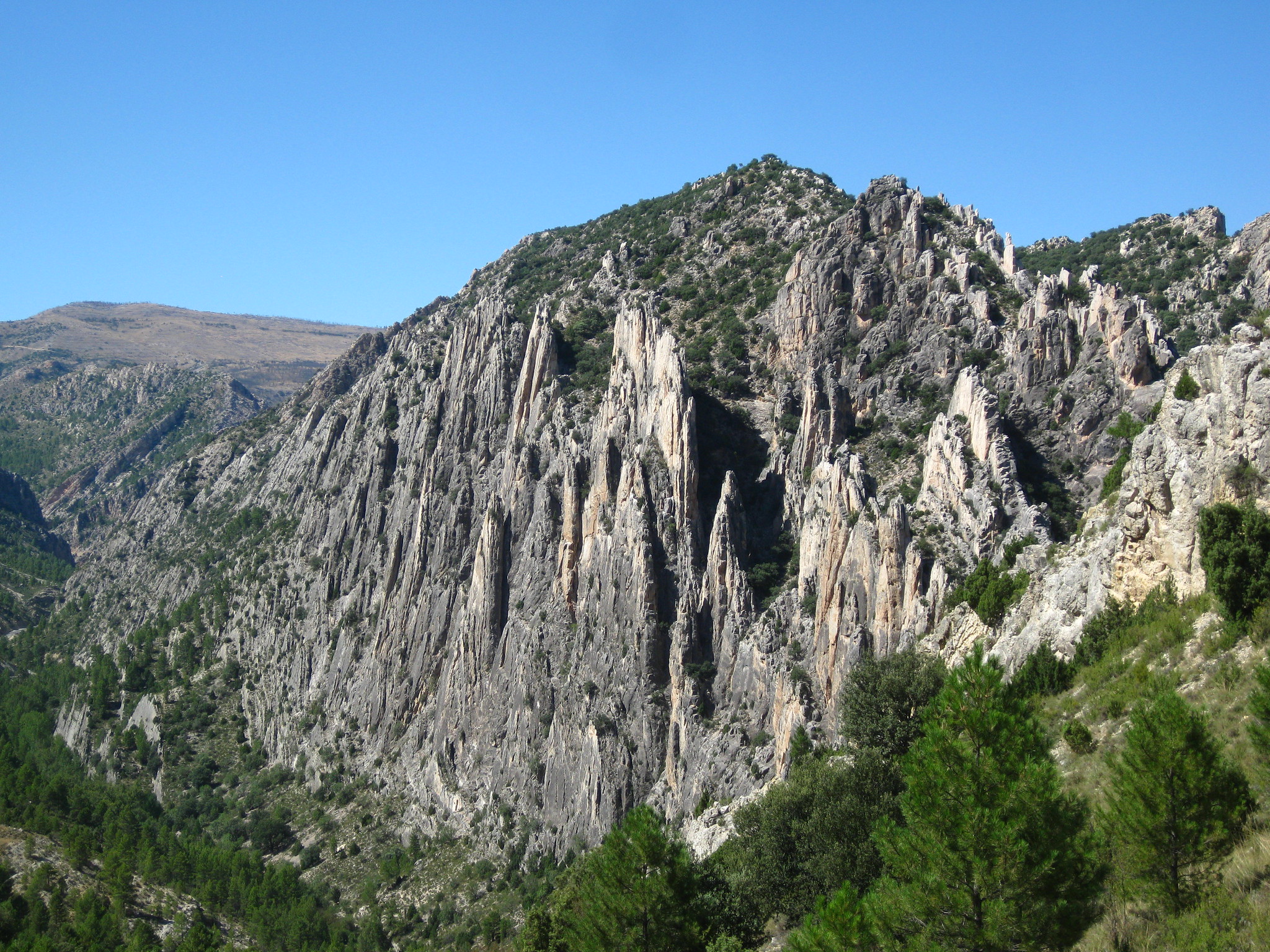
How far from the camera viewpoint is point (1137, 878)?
21984mm

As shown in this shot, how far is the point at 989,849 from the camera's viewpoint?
2205 cm

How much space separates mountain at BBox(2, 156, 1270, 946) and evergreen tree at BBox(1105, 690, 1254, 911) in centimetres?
963

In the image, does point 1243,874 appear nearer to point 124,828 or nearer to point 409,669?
point 409,669

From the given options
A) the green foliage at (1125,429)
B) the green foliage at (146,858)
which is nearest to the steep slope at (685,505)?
the green foliage at (1125,429)

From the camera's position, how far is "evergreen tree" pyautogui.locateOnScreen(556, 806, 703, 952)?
112 ft

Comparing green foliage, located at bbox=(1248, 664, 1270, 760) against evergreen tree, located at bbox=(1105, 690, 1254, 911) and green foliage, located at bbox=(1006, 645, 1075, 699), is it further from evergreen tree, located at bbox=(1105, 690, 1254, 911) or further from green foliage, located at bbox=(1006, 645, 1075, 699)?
green foliage, located at bbox=(1006, 645, 1075, 699)

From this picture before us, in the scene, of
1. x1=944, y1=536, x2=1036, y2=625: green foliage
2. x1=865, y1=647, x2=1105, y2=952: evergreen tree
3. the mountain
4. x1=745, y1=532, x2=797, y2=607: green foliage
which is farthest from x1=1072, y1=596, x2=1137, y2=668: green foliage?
x1=745, y1=532, x2=797, y2=607: green foliage

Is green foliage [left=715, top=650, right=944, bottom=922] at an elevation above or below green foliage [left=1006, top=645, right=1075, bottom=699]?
below

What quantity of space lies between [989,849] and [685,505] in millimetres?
69467

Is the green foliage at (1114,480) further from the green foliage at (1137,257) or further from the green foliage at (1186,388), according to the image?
the green foliage at (1137,257)

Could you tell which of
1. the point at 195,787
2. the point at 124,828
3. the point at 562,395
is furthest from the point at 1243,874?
the point at 195,787

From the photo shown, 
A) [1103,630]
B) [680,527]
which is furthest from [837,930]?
[680,527]

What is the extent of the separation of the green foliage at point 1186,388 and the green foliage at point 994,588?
1271 centimetres

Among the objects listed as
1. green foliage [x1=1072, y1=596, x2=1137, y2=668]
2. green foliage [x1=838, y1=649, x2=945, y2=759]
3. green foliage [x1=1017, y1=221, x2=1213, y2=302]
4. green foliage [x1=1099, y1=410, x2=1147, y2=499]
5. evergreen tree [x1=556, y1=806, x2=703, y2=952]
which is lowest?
evergreen tree [x1=556, y1=806, x2=703, y2=952]
